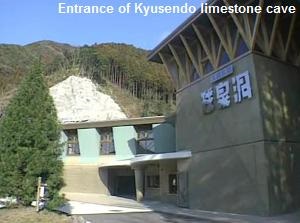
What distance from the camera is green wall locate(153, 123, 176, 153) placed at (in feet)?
101

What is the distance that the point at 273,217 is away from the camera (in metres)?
17.0

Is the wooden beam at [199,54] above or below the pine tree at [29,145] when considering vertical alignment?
above

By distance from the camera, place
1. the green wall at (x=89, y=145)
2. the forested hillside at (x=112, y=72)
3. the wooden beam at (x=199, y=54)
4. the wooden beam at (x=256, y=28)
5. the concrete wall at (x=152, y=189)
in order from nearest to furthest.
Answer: the wooden beam at (x=256, y=28) → the wooden beam at (x=199, y=54) → the concrete wall at (x=152, y=189) → the green wall at (x=89, y=145) → the forested hillside at (x=112, y=72)

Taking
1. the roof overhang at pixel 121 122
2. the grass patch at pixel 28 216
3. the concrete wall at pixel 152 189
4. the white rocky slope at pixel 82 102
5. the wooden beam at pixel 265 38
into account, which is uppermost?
the white rocky slope at pixel 82 102

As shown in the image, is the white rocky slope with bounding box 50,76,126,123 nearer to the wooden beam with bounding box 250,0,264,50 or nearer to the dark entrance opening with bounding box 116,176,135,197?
the dark entrance opening with bounding box 116,176,135,197

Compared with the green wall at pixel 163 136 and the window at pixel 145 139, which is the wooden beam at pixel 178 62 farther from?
the window at pixel 145 139

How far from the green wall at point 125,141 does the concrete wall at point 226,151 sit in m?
8.51

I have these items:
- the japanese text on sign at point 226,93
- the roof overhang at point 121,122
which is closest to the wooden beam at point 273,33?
the japanese text on sign at point 226,93

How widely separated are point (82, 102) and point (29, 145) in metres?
42.5

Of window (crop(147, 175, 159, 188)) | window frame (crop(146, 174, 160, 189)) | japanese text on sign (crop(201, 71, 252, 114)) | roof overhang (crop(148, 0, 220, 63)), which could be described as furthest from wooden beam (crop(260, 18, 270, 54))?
window (crop(147, 175, 159, 188))

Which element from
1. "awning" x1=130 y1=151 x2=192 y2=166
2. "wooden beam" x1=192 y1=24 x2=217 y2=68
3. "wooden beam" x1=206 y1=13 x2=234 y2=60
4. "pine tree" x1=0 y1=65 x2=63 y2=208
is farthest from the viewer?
"awning" x1=130 y1=151 x2=192 y2=166

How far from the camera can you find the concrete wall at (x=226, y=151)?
1806 cm

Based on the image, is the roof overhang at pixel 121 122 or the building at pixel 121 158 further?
the roof overhang at pixel 121 122

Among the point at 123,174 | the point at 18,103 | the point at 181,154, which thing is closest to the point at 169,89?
the point at 123,174
